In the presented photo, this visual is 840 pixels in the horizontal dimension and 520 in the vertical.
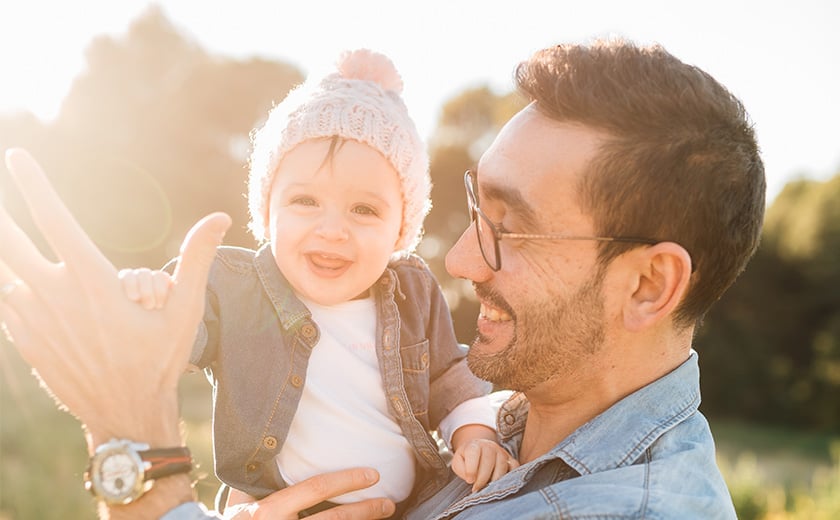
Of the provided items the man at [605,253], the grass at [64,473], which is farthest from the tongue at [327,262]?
the grass at [64,473]

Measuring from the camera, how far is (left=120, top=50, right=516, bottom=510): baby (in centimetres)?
246

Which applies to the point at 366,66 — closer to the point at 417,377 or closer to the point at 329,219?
the point at 329,219

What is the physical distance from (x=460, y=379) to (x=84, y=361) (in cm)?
155

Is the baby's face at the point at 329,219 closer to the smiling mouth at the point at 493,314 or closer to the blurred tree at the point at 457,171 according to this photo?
the smiling mouth at the point at 493,314

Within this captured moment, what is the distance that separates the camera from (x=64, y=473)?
866cm

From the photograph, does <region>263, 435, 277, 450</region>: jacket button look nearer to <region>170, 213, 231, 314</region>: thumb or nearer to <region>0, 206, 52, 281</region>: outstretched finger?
<region>170, 213, 231, 314</region>: thumb

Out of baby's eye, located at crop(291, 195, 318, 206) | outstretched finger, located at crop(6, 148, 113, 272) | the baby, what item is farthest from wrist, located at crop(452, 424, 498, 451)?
outstretched finger, located at crop(6, 148, 113, 272)

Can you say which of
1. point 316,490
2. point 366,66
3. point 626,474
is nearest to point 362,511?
point 316,490

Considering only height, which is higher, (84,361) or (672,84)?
(672,84)

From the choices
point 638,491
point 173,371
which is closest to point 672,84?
point 638,491

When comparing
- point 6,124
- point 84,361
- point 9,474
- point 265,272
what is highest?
point 6,124

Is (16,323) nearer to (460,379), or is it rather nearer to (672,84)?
(460,379)

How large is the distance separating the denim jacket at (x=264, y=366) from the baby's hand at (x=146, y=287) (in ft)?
2.03

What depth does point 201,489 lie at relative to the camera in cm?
846
